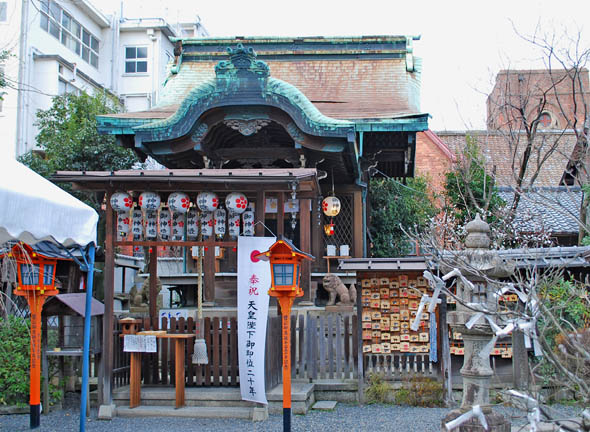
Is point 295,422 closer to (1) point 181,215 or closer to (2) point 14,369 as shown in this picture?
(1) point 181,215

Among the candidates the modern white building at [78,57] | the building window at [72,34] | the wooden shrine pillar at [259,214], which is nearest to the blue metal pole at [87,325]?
the wooden shrine pillar at [259,214]

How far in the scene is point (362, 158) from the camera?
50.4 feet

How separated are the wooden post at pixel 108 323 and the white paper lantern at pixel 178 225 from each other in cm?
101

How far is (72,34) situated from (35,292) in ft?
85.2

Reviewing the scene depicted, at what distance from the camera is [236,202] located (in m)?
9.59

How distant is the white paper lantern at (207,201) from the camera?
9633 millimetres

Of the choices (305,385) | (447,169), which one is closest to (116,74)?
(447,169)

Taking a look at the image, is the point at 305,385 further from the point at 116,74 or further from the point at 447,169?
the point at 116,74

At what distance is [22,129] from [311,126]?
61.9 ft

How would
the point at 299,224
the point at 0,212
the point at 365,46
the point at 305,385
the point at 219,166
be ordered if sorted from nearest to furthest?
the point at 0,212, the point at 305,385, the point at 219,166, the point at 299,224, the point at 365,46

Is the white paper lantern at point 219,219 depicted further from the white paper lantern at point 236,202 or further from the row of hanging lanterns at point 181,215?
the white paper lantern at point 236,202

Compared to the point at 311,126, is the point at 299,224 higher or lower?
lower

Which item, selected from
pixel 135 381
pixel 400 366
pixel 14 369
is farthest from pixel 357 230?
pixel 14 369

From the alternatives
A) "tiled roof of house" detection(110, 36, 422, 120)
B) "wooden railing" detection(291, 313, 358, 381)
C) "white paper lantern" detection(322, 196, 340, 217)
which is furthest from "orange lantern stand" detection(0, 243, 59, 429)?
"tiled roof of house" detection(110, 36, 422, 120)
